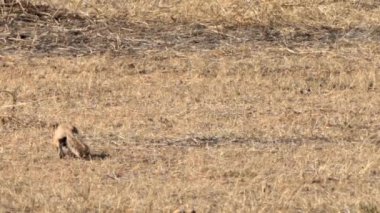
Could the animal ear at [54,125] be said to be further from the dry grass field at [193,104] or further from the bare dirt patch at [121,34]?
the bare dirt patch at [121,34]

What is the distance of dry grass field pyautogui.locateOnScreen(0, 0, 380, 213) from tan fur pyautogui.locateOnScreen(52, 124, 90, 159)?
7cm

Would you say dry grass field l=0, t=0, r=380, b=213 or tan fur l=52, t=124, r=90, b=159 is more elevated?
tan fur l=52, t=124, r=90, b=159

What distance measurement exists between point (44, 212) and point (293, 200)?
1365 mm

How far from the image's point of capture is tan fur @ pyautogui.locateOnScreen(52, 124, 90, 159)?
275 inches

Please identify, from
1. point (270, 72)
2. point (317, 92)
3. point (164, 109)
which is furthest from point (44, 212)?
point (270, 72)

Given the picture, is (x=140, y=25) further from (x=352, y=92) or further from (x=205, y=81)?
(x=352, y=92)

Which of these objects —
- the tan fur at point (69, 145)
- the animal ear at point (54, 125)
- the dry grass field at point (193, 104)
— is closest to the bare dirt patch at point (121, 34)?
the dry grass field at point (193, 104)

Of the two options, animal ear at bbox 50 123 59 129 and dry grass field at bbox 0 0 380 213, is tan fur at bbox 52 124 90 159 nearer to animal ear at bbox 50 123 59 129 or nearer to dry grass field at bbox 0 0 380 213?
dry grass field at bbox 0 0 380 213

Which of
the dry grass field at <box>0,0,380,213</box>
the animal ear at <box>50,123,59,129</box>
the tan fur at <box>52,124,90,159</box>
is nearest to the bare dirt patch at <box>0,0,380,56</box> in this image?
the dry grass field at <box>0,0,380,213</box>

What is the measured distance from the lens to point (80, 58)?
10852mm

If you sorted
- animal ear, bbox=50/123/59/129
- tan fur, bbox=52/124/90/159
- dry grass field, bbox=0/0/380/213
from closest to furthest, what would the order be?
dry grass field, bbox=0/0/380/213, tan fur, bbox=52/124/90/159, animal ear, bbox=50/123/59/129

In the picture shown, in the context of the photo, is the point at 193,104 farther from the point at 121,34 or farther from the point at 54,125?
the point at 121,34

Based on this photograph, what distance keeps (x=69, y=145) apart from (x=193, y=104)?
2.22 metres

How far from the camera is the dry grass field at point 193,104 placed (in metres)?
6.31
